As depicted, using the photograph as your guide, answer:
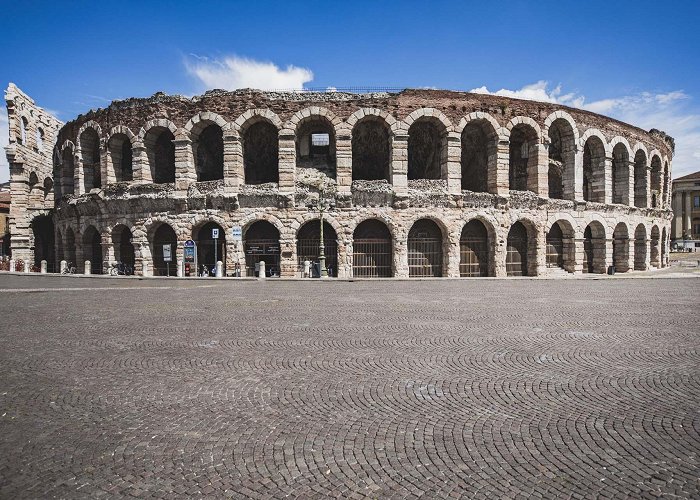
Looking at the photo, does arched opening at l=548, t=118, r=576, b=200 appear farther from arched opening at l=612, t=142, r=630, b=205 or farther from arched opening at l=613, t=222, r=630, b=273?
arched opening at l=613, t=222, r=630, b=273

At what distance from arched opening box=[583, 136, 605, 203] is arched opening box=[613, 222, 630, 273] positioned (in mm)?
3099

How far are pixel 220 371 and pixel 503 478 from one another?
4.20 meters

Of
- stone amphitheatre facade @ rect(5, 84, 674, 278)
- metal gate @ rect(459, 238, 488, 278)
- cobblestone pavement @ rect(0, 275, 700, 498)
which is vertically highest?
stone amphitheatre facade @ rect(5, 84, 674, 278)

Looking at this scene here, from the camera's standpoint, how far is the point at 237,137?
21969 mm

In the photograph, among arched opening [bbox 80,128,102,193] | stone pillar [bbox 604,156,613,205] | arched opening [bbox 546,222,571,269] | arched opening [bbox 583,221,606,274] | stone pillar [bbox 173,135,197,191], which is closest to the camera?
stone pillar [bbox 173,135,197,191]

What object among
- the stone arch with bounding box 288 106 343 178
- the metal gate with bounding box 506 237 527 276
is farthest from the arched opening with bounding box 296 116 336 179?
the metal gate with bounding box 506 237 527 276

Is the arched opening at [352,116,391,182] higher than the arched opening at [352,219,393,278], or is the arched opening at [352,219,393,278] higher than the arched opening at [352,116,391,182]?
the arched opening at [352,116,391,182]

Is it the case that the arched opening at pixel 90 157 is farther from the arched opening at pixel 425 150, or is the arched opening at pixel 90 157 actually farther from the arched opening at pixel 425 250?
the arched opening at pixel 425 250

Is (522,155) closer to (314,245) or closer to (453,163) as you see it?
(453,163)

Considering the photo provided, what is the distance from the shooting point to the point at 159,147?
24812mm

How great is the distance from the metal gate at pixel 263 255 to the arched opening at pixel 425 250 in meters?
8.10

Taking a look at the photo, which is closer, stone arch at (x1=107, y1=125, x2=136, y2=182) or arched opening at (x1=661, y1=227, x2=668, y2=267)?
stone arch at (x1=107, y1=125, x2=136, y2=182)

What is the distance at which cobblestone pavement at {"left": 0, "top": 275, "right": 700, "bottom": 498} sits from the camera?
3.10 meters

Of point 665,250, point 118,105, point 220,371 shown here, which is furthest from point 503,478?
point 665,250
